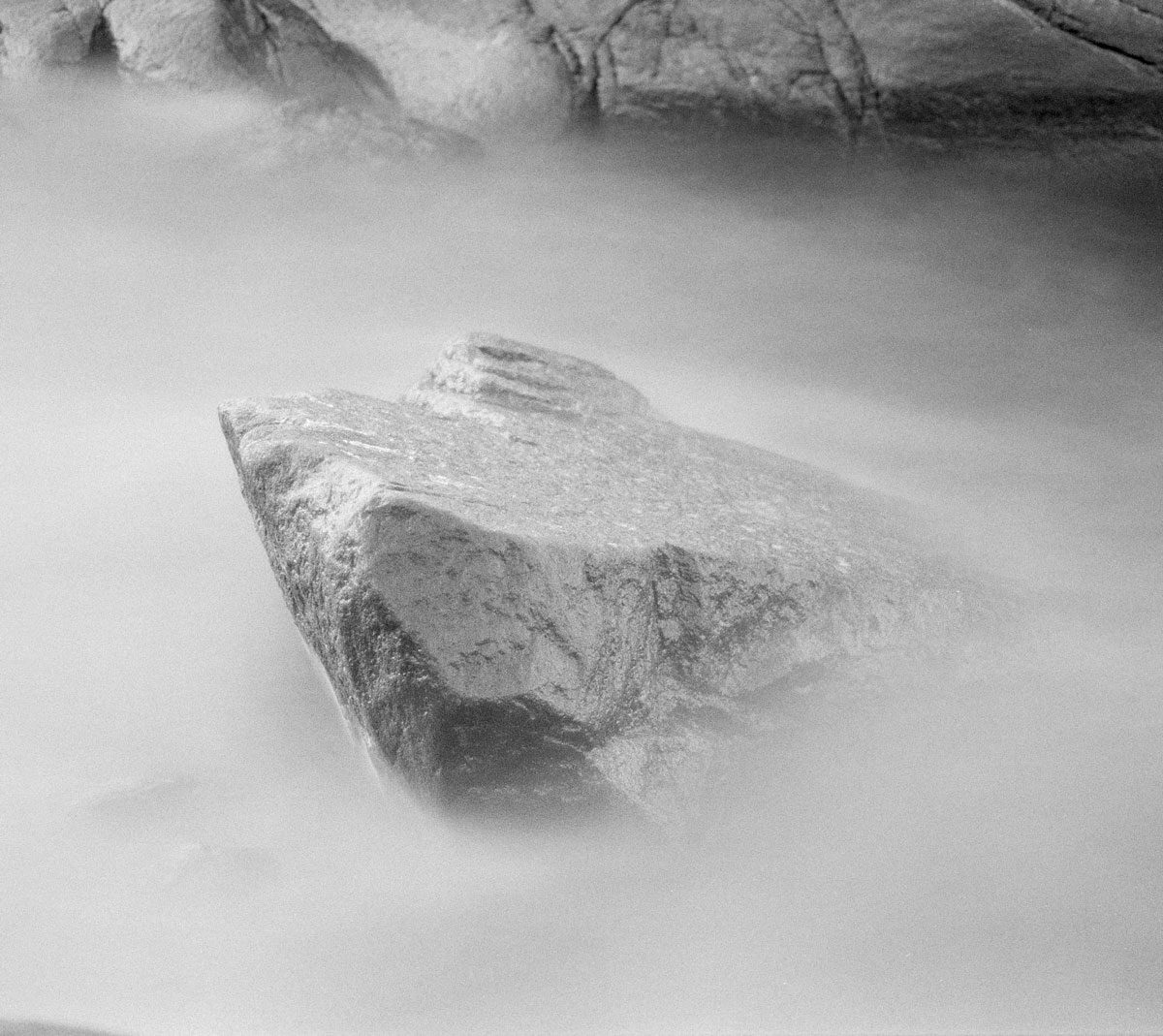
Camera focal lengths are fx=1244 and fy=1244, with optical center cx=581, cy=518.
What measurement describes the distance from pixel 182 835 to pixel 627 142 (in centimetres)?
474

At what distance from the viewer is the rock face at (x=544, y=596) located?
8.65 feet

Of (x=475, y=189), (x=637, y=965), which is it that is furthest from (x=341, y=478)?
(x=475, y=189)

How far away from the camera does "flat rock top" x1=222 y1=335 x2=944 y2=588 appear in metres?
2.93

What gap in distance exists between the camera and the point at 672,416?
571cm

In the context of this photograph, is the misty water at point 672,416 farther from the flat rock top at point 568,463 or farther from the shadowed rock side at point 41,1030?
the flat rock top at point 568,463

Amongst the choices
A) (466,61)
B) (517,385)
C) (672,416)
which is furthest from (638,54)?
(517,385)

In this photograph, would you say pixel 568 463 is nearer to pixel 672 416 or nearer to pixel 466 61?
pixel 672 416

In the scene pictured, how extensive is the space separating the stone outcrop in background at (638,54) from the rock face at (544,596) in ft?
10.9

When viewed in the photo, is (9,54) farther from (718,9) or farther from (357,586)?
(357,586)

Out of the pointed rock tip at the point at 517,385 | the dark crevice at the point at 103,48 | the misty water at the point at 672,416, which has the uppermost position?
the dark crevice at the point at 103,48

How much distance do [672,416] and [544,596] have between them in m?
3.10

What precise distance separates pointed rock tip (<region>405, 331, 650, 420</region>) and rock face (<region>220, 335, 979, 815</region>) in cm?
29

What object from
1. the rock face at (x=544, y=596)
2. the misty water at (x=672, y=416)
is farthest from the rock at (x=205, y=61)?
the rock face at (x=544, y=596)

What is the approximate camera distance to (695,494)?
3469 millimetres
